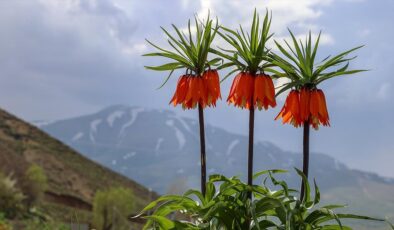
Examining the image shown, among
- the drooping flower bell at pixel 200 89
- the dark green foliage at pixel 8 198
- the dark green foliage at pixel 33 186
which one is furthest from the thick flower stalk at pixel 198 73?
the dark green foliage at pixel 33 186

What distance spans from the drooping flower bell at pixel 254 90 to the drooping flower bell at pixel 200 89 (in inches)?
6.2

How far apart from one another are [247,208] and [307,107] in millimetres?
928

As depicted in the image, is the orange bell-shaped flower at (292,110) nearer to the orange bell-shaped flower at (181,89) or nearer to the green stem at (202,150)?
the green stem at (202,150)

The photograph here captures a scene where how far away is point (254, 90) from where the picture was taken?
5074 mm

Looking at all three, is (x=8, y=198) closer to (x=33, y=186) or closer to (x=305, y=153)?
(x=33, y=186)

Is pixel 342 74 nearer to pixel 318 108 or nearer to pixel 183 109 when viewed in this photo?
pixel 318 108

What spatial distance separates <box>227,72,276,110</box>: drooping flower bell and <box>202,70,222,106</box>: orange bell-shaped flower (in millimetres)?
142

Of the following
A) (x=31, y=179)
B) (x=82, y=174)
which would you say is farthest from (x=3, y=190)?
(x=82, y=174)

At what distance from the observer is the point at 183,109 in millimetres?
5336

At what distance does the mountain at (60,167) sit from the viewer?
4556 centimetres

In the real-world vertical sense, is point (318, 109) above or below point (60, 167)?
below

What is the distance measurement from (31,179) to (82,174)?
26.7m

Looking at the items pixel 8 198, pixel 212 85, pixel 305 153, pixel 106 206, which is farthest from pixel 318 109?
pixel 106 206

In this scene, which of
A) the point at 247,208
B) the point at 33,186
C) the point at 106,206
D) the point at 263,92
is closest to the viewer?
the point at 247,208
